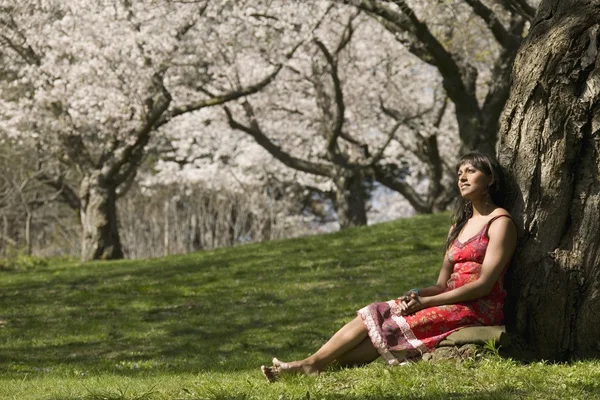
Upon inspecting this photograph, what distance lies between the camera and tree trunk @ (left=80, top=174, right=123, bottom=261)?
21922 millimetres

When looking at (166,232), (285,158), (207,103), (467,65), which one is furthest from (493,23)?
(166,232)

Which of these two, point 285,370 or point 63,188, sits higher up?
point 63,188

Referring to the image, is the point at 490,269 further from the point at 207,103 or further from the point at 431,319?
the point at 207,103

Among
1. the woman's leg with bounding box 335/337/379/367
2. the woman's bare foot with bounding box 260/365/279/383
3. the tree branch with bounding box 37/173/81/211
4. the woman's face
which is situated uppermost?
the tree branch with bounding box 37/173/81/211

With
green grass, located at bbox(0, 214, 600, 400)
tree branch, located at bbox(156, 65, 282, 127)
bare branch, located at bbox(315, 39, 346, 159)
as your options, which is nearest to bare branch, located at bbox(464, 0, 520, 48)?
green grass, located at bbox(0, 214, 600, 400)

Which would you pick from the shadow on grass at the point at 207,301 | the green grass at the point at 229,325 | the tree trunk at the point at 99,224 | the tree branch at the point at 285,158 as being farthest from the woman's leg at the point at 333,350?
the tree branch at the point at 285,158

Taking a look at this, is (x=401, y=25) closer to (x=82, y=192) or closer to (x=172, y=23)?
(x=172, y=23)

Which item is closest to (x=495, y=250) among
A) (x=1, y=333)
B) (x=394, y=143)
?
(x=1, y=333)

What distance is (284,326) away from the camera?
428 inches

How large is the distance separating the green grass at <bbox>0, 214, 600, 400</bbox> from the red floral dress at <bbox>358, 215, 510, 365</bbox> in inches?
9.2

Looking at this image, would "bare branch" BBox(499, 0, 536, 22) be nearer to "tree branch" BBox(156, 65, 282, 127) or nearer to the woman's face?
"tree branch" BBox(156, 65, 282, 127)

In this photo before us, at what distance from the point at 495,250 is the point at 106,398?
9.35 feet

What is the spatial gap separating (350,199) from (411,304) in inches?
683

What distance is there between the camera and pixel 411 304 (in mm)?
6406
